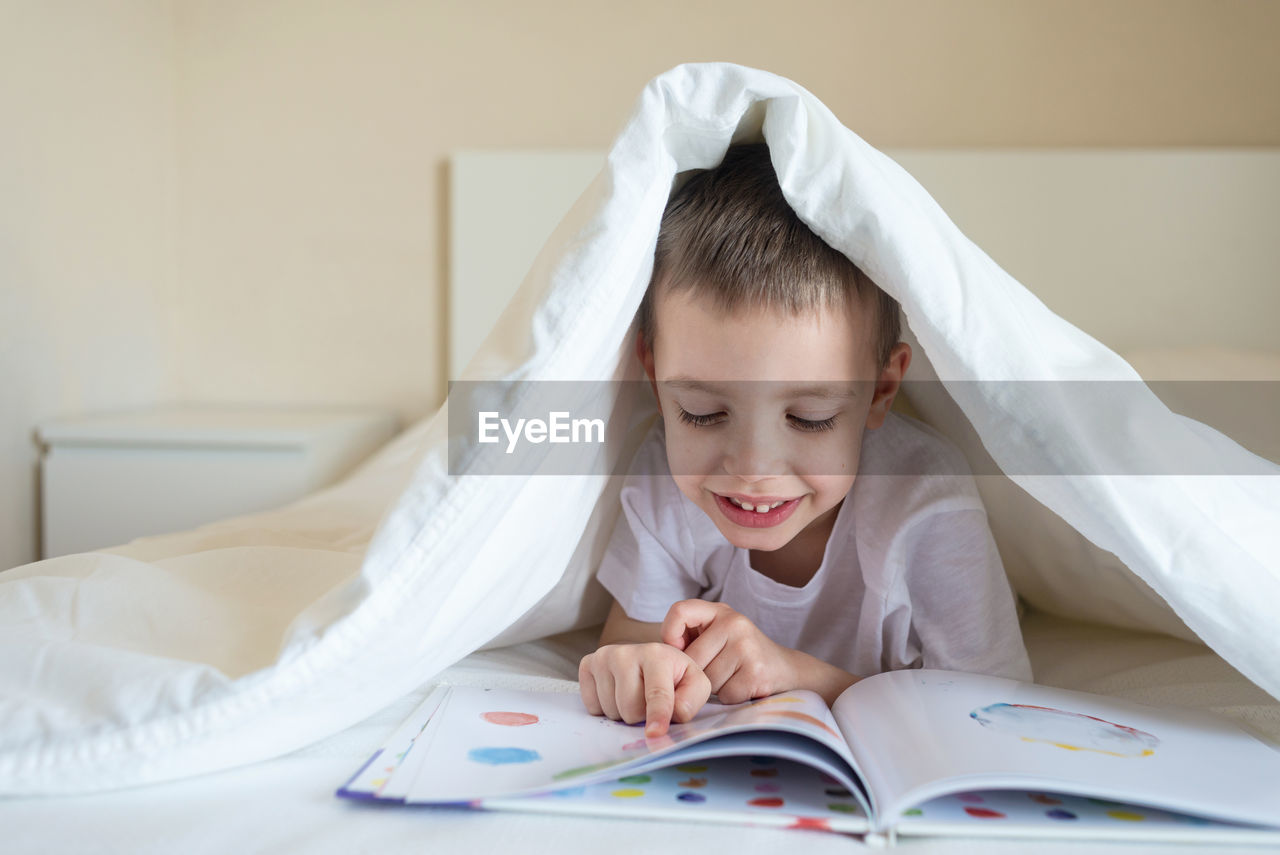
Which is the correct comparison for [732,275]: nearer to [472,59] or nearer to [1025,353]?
[1025,353]

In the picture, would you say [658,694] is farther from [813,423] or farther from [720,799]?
[813,423]

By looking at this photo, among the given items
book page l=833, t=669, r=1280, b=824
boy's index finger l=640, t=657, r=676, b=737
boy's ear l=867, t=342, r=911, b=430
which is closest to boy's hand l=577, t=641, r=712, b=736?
boy's index finger l=640, t=657, r=676, b=737

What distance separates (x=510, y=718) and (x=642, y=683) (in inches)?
3.4

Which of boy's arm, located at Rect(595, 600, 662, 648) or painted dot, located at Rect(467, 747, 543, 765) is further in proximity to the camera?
boy's arm, located at Rect(595, 600, 662, 648)

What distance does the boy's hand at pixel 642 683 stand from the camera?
59 centimetres

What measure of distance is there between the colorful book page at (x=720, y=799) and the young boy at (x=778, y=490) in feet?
0.28

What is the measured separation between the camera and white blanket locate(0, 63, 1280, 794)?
1.69 ft

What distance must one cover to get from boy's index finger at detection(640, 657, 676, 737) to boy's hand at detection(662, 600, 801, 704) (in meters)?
0.06

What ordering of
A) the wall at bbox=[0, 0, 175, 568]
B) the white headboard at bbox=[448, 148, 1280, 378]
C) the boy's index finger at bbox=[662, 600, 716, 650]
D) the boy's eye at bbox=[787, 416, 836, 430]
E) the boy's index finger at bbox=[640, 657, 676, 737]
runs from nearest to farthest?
the boy's index finger at bbox=[640, 657, 676, 737]
the boy's index finger at bbox=[662, 600, 716, 650]
the boy's eye at bbox=[787, 416, 836, 430]
the wall at bbox=[0, 0, 175, 568]
the white headboard at bbox=[448, 148, 1280, 378]

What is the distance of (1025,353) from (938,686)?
23cm

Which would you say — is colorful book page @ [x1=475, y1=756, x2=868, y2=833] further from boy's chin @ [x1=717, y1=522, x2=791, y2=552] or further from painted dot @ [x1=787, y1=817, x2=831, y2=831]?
boy's chin @ [x1=717, y1=522, x2=791, y2=552]

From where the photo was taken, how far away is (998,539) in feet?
3.33

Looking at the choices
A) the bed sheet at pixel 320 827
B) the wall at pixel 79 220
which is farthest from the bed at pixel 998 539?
the wall at pixel 79 220

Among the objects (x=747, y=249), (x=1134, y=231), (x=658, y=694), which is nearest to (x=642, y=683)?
(x=658, y=694)
